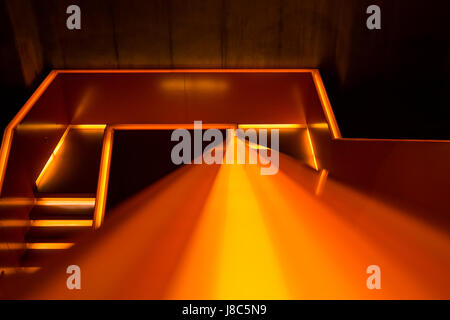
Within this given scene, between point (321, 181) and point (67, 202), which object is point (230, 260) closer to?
point (321, 181)

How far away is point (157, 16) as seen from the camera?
13.0 ft

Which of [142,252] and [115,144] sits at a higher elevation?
[142,252]

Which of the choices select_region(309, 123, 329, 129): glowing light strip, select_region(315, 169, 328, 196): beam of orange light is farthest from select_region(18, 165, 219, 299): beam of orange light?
select_region(309, 123, 329, 129): glowing light strip

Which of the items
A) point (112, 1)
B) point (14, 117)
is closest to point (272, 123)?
point (112, 1)

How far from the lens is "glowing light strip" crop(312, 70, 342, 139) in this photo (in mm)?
3240

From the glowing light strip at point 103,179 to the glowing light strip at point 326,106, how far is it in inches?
81.3

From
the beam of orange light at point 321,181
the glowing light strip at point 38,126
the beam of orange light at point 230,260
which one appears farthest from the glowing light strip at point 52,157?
the beam of orange light at point 321,181

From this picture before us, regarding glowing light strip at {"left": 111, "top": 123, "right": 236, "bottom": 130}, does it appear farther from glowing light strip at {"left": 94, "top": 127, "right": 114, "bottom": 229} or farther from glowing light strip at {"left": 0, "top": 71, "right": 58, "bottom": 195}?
glowing light strip at {"left": 0, "top": 71, "right": 58, "bottom": 195}

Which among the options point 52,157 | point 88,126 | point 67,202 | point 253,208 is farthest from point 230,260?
point 88,126

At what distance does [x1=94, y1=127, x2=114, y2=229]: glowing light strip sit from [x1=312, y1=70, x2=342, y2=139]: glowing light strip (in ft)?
6.78

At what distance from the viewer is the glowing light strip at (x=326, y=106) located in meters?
3.24
